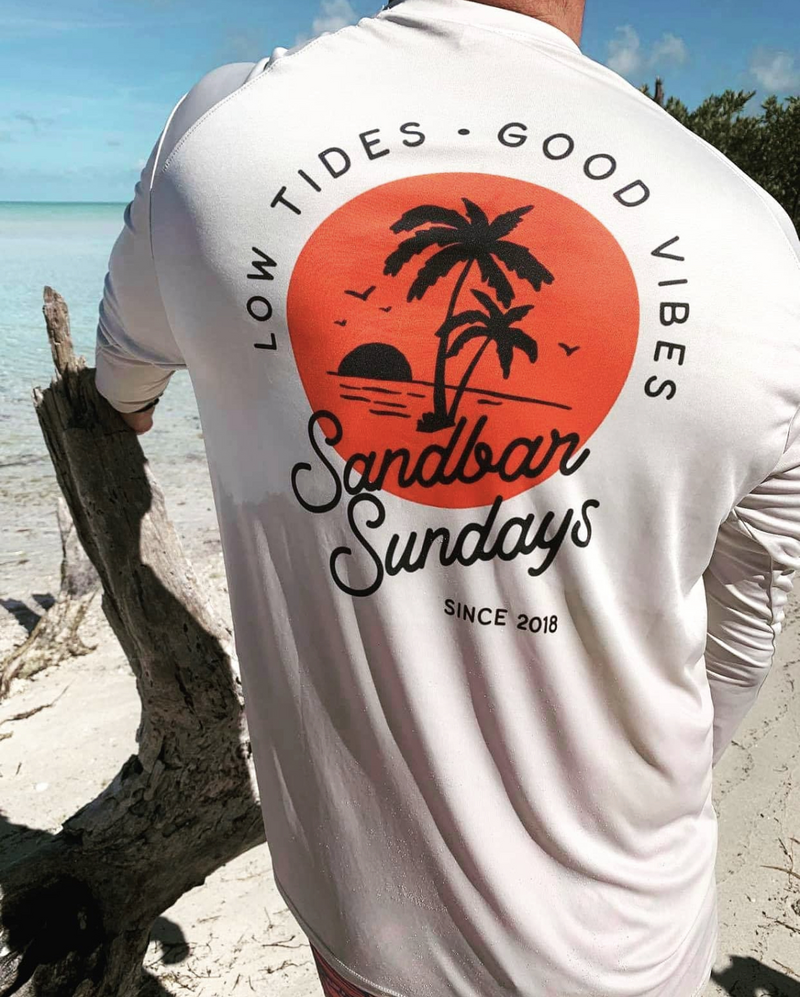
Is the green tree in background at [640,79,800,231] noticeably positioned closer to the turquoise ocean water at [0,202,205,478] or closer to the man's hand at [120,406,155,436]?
the turquoise ocean water at [0,202,205,478]

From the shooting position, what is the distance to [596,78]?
852mm

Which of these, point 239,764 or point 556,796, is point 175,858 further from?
point 556,796

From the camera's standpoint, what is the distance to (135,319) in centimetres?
111

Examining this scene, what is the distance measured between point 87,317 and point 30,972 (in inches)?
918

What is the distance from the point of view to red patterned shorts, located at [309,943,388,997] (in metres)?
1.11

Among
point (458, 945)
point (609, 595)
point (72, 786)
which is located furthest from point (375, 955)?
point (72, 786)

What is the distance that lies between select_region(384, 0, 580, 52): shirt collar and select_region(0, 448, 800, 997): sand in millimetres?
1651

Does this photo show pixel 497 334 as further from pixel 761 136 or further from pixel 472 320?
pixel 761 136

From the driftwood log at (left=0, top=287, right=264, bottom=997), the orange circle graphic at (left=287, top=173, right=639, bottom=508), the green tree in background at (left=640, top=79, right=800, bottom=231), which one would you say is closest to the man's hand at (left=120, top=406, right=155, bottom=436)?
the driftwood log at (left=0, top=287, right=264, bottom=997)

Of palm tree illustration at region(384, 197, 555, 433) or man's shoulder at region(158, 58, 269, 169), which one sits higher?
man's shoulder at region(158, 58, 269, 169)

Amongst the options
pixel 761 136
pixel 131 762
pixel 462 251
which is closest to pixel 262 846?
pixel 131 762

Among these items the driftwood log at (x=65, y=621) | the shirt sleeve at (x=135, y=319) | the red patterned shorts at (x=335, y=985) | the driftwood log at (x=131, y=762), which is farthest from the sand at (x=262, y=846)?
the red patterned shorts at (x=335, y=985)

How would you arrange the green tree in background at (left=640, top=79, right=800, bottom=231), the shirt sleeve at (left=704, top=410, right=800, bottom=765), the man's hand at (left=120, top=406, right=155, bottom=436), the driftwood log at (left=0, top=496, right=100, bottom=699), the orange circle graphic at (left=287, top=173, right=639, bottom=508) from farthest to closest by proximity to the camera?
1. the green tree in background at (left=640, top=79, right=800, bottom=231)
2. the driftwood log at (left=0, top=496, right=100, bottom=699)
3. the man's hand at (left=120, top=406, right=155, bottom=436)
4. the shirt sleeve at (left=704, top=410, right=800, bottom=765)
5. the orange circle graphic at (left=287, top=173, right=639, bottom=508)

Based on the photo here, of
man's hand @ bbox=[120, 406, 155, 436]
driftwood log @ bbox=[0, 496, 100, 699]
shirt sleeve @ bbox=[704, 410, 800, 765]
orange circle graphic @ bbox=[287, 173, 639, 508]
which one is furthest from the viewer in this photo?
driftwood log @ bbox=[0, 496, 100, 699]
